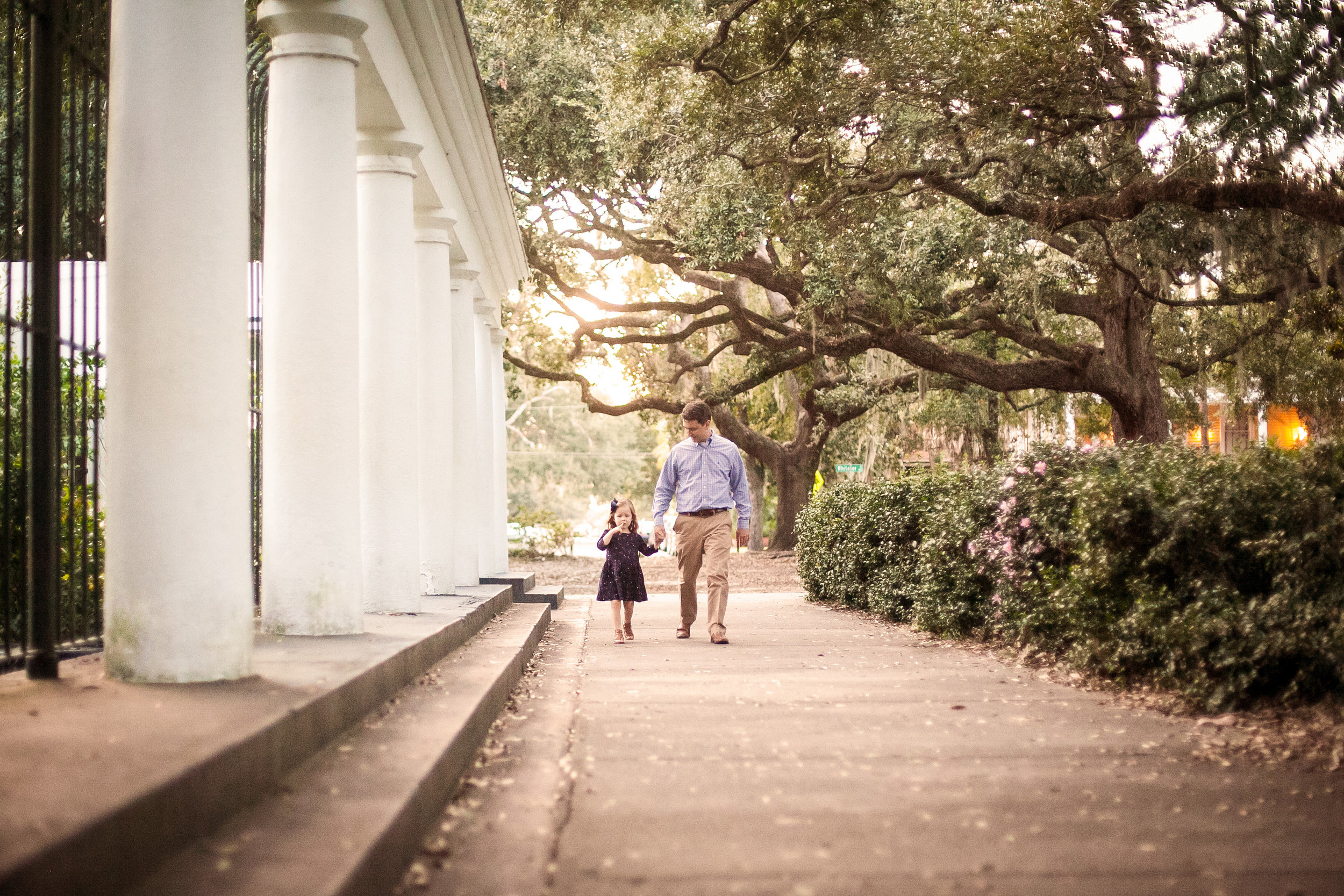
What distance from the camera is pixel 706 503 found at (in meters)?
9.16

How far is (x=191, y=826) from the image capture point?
2.75 meters

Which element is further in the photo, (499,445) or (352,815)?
(499,445)

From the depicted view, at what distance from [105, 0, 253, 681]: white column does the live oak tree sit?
326 inches

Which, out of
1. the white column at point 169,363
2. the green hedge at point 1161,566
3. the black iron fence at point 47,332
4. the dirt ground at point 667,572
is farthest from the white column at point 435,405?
the dirt ground at point 667,572

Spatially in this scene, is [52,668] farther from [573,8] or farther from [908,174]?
[573,8]

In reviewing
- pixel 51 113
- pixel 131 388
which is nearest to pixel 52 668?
pixel 131 388

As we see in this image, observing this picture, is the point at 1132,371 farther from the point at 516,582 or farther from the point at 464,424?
the point at 464,424

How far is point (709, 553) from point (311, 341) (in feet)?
13.7

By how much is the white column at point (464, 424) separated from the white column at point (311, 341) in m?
5.53

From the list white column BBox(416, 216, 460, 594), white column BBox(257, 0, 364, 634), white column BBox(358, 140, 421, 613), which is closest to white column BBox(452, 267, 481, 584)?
white column BBox(416, 216, 460, 594)

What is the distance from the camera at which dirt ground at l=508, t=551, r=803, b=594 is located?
63.2 ft

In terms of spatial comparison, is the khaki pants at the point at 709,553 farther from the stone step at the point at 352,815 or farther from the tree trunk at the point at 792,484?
the tree trunk at the point at 792,484

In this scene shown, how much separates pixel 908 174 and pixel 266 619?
9.34m

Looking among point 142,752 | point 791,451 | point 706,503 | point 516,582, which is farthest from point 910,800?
point 791,451
